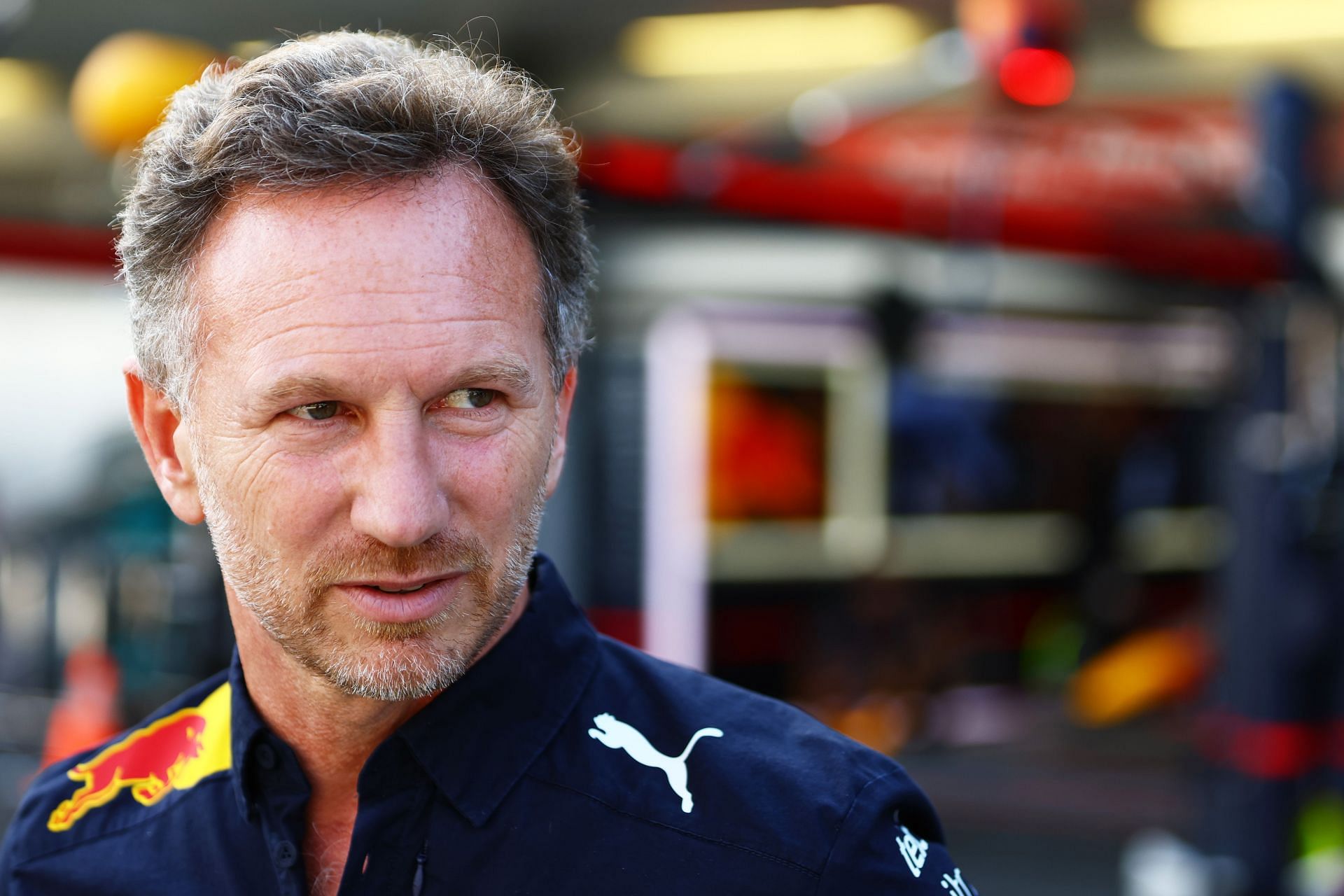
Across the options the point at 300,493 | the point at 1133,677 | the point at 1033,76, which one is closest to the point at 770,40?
the point at 1133,677

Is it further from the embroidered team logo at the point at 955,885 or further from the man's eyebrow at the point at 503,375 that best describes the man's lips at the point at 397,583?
the embroidered team logo at the point at 955,885

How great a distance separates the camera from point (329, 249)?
116 cm

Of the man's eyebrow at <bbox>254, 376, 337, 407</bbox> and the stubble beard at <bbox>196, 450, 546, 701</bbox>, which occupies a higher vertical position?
the man's eyebrow at <bbox>254, 376, 337, 407</bbox>

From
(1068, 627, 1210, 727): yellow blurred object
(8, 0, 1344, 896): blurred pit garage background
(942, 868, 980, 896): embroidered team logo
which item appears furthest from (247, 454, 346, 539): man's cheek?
(1068, 627, 1210, 727): yellow blurred object

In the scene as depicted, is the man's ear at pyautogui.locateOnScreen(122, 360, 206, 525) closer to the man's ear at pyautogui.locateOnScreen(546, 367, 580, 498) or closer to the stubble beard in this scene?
the stubble beard

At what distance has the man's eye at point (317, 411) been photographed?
117 centimetres

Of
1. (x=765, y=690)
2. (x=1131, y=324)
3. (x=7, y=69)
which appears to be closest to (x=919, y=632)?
(x=765, y=690)

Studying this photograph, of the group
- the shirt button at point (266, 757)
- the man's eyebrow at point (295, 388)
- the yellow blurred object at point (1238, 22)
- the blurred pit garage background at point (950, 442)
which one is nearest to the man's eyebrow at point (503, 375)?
the man's eyebrow at point (295, 388)

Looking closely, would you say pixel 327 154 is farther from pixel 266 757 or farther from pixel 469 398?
pixel 266 757

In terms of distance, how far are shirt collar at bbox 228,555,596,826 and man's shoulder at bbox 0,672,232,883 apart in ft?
0.35

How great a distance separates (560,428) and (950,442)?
514cm

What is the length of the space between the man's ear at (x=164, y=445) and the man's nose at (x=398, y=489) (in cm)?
27

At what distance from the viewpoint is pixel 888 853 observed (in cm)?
122

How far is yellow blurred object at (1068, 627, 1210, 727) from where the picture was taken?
23.6 ft
